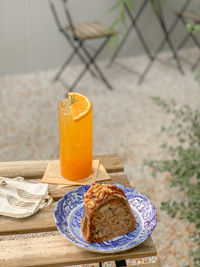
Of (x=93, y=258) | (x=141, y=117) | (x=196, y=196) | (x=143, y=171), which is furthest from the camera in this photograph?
(x=141, y=117)

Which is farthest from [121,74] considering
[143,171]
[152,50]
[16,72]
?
[143,171]

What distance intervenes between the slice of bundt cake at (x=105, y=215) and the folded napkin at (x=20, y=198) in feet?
0.45

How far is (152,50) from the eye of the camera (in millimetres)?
4199

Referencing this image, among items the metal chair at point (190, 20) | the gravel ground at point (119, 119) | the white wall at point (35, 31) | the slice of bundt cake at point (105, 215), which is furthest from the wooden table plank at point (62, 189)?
the white wall at point (35, 31)

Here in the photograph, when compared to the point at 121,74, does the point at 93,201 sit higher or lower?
higher

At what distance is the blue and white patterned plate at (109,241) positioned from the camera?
72 cm

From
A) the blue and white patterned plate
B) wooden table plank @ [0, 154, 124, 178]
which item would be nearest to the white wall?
wooden table plank @ [0, 154, 124, 178]

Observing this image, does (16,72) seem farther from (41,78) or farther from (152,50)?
(152,50)

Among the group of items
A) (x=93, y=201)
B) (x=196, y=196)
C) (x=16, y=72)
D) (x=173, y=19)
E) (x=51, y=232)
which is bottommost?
→ (x=16, y=72)

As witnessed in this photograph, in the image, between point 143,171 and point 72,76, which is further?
point 72,76

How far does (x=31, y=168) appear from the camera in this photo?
40.1 inches

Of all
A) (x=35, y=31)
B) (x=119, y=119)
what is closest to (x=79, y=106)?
(x=119, y=119)

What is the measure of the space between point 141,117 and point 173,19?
67.8 inches

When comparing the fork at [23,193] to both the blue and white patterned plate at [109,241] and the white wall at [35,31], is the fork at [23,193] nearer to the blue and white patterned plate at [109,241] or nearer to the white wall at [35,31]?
the blue and white patterned plate at [109,241]
